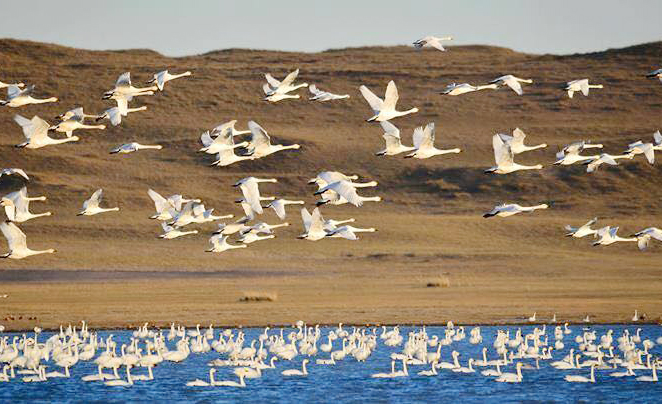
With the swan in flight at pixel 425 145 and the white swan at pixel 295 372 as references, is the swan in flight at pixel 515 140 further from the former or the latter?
the white swan at pixel 295 372

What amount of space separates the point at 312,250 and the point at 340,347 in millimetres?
29428

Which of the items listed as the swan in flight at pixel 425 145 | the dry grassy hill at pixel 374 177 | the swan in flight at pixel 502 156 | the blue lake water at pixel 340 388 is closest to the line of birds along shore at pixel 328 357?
the blue lake water at pixel 340 388

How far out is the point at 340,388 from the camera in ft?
92.6

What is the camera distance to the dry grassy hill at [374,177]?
5269 cm

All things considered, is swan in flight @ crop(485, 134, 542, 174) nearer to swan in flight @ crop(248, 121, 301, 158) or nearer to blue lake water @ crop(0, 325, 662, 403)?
blue lake water @ crop(0, 325, 662, 403)

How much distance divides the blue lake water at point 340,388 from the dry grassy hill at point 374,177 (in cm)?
925

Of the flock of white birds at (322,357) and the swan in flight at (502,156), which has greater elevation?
the swan in flight at (502,156)

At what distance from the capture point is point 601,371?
30.5 m

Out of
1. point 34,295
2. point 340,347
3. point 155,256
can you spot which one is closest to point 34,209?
point 155,256

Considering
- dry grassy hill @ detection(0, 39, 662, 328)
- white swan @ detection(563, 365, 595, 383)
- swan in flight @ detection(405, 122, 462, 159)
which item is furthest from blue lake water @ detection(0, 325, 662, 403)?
dry grassy hill @ detection(0, 39, 662, 328)

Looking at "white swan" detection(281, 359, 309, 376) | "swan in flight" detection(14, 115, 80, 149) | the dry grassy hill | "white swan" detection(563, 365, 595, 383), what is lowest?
"white swan" detection(563, 365, 595, 383)

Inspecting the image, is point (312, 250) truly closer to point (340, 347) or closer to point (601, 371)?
point (340, 347)

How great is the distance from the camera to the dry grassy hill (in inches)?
2074

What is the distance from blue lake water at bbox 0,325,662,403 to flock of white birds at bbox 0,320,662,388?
0.15 m
